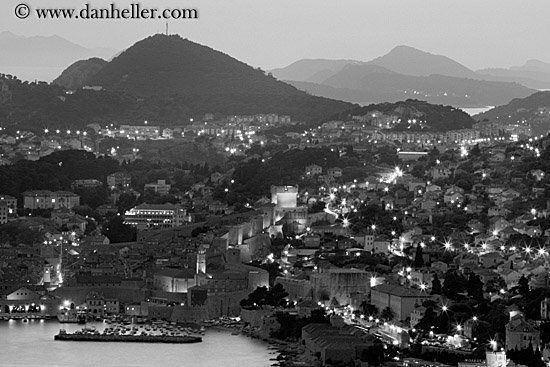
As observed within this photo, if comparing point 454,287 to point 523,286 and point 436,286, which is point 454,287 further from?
point 523,286

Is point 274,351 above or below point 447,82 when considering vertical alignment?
below

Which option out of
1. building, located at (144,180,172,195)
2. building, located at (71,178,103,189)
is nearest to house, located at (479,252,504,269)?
building, located at (144,180,172,195)

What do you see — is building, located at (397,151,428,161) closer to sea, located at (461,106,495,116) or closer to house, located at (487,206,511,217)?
house, located at (487,206,511,217)

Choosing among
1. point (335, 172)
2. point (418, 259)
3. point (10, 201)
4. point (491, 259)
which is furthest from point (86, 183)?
point (491, 259)

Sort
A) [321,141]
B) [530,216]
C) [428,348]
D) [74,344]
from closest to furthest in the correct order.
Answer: [428,348]
[74,344]
[530,216]
[321,141]

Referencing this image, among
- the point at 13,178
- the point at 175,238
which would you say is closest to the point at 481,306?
the point at 175,238

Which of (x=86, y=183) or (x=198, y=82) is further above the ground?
(x=198, y=82)

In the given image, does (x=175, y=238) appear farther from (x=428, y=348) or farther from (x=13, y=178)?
(x=428, y=348)
